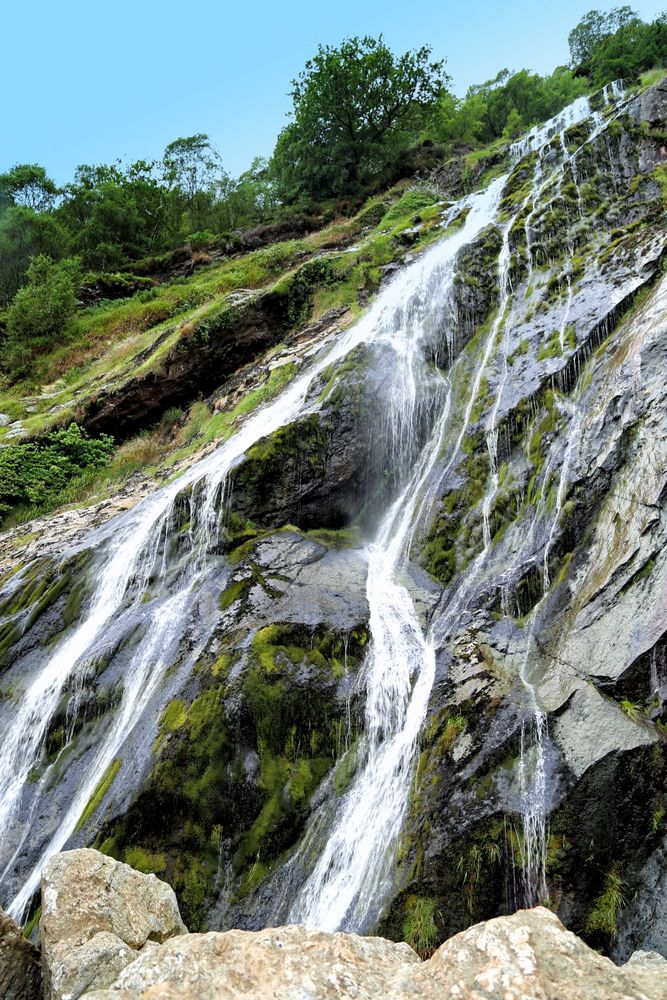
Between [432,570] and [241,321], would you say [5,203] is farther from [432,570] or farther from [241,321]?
[432,570]

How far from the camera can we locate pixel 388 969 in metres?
3.15

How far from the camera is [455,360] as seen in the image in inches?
500

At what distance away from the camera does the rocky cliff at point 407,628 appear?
5352 mm

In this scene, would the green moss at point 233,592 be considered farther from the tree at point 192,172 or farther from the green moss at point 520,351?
the tree at point 192,172

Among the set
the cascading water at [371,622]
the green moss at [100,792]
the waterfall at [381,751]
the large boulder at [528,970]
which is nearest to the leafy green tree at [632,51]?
the cascading water at [371,622]

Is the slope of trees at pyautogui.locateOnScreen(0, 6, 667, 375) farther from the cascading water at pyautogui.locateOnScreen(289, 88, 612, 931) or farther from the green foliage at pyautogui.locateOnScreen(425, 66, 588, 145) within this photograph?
the cascading water at pyautogui.locateOnScreen(289, 88, 612, 931)

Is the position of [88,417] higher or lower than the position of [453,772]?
higher

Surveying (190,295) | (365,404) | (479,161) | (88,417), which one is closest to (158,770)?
(365,404)

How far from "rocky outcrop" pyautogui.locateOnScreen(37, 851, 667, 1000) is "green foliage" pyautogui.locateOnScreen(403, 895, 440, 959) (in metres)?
2.09

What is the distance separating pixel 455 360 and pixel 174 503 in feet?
22.8

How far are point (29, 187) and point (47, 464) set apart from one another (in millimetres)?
29985

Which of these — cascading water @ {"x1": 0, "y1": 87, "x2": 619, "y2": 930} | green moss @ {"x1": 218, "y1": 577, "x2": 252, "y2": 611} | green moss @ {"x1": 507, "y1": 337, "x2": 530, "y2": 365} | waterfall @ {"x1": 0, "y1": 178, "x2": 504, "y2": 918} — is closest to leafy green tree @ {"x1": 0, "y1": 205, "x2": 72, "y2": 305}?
waterfall @ {"x1": 0, "y1": 178, "x2": 504, "y2": 918}

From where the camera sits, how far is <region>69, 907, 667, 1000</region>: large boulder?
8.28ft

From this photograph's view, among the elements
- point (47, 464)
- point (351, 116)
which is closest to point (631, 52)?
point (351, 116)
